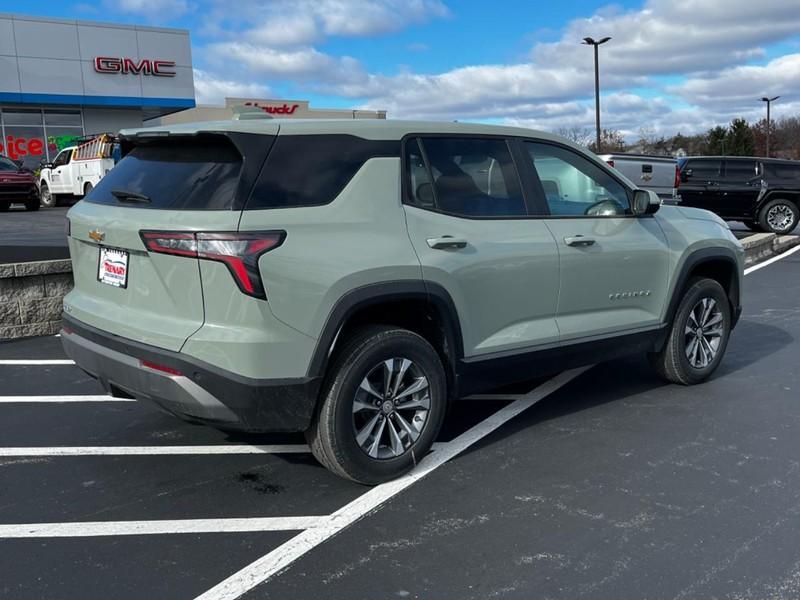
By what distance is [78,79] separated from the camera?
102 ft

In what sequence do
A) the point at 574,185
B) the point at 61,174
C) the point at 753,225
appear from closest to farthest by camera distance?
the point at 574,185, the point at 753,225, the point at 61,174

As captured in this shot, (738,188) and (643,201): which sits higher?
(738,188)

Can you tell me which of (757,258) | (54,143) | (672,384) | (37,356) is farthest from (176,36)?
(672,384)

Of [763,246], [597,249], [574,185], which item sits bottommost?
[763,246]

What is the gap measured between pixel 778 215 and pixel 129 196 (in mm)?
16557

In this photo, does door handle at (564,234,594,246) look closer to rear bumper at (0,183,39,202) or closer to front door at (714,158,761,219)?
front door at (714,158,761,219)

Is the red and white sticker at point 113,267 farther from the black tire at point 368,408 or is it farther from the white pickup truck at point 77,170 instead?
the white pickup truck at point 77,170

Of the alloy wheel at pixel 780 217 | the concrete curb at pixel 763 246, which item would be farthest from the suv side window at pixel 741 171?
the concrete curb at pixel 763 246

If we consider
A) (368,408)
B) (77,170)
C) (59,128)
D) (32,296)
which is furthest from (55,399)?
(59,128)

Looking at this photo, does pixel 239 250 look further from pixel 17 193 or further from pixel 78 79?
pixel 78 79

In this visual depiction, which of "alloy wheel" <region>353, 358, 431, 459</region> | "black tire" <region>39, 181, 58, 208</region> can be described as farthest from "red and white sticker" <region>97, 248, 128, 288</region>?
"black tire" <region>39, 181, 58, 208</region>

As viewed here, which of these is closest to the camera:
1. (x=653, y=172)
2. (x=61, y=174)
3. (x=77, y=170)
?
(x=653, y=172)

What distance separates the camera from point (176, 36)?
33219 mm

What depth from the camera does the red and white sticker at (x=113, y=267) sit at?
3.78 metres
